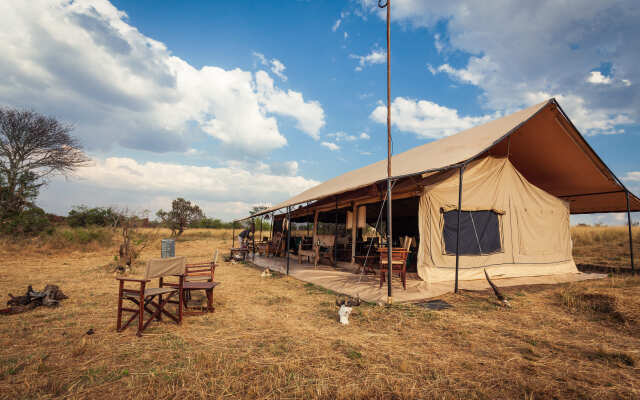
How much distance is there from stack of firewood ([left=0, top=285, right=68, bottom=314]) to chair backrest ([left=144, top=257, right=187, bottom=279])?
2.18m

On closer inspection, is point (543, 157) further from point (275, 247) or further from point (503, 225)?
point (275, 247)

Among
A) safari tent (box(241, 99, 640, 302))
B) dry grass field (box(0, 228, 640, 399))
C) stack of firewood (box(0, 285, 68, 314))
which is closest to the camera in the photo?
dry grass field (box(0, 228, 640, 399))

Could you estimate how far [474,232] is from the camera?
6309mm

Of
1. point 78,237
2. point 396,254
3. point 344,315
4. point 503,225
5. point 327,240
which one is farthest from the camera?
point 78,237

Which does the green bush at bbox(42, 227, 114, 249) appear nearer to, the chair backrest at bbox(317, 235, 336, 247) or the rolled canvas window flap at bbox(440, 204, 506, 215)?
Result: the chair backrest at bbox(317, 235, 336, 247)

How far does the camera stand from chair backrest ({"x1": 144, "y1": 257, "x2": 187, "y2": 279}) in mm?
3094

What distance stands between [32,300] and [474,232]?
7.68 meters

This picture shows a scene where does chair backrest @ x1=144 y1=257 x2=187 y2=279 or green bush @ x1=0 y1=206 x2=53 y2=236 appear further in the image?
green bush @ x1=0 y1=206 x2=53 y2=236

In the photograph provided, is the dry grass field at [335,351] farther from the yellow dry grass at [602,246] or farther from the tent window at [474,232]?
the yellow dry grass at [602,246]

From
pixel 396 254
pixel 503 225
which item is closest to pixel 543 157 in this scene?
pixel 503 225

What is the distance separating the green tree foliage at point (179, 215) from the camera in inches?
902

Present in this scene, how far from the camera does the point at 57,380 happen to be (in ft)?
6.85

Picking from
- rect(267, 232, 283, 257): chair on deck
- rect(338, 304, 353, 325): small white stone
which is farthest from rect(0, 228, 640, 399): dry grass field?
rect(267, 232, 283, 257): chair on deck

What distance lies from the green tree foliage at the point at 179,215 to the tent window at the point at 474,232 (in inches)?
852
